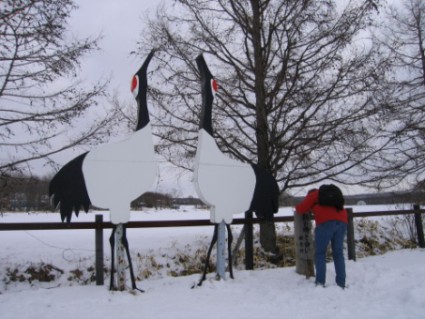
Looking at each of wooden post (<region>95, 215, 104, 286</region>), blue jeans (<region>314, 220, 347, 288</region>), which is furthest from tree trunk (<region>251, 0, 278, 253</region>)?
wooden post (<region>95, 215, 104, 286</region>)

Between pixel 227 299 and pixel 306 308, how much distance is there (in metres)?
0.97

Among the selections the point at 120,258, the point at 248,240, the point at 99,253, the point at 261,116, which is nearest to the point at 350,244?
the point at 248,240

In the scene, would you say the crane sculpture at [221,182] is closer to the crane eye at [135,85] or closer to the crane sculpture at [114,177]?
the crane sculpture at [114,177]

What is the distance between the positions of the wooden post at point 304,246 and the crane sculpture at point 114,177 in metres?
2.44

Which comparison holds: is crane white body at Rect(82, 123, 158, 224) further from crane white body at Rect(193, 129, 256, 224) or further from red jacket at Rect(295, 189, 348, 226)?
red jacket at Rect(295, 189, 348, 226)

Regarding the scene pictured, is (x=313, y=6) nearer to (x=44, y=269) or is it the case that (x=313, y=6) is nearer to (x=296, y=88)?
(x=296, y=88)

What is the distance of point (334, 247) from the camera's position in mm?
5418

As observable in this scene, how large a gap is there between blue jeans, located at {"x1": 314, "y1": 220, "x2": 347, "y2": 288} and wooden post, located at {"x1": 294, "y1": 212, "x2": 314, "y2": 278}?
1.88 feet

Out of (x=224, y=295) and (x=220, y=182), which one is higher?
(x=220, y=182)

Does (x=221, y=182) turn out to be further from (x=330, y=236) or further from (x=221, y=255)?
(x=330, y=236)

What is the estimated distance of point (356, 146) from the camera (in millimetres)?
8469

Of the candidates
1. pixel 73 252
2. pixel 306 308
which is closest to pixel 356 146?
pixel 306 308

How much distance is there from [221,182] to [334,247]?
1760 millimetres

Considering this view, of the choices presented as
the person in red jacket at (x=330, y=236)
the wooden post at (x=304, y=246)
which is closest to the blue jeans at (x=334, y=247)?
the person in red jacket at (x=330, y=236)
